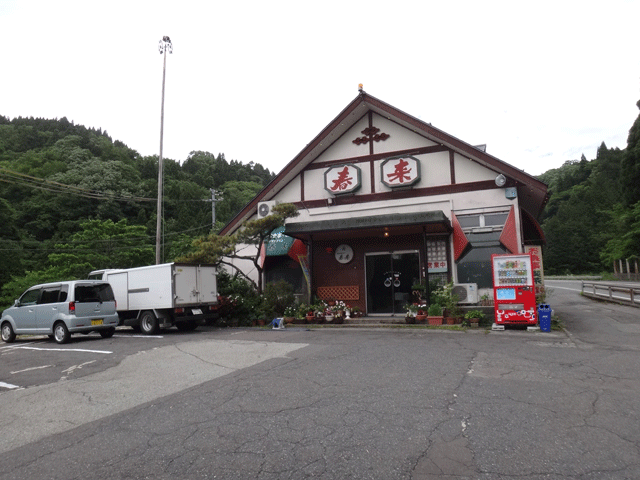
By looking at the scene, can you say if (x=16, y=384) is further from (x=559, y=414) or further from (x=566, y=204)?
(x=566, y=204)

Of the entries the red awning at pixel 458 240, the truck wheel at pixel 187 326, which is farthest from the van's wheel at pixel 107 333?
the red awning at pixel 458 240

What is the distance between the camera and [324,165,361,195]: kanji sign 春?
54.4 feet

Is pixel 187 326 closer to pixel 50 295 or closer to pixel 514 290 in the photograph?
pixel 50 295

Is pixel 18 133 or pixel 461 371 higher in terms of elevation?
pixel 18 133

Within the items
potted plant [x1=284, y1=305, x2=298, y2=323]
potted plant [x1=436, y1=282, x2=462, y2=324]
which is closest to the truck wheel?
potted plant [x1=284, y1=305, x2=298, y2=323]

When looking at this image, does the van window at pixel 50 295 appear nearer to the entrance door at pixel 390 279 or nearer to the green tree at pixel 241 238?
the green tree at pixel 241 238

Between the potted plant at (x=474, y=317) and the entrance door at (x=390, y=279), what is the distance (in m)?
2.85

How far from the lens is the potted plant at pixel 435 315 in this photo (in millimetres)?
12812

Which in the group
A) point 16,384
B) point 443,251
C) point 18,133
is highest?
point 18,133

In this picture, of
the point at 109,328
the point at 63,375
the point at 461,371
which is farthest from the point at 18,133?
the point at 461,371

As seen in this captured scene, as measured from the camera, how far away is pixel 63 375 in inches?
305

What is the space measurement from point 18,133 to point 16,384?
6308cm

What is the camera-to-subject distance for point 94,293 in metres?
12.7

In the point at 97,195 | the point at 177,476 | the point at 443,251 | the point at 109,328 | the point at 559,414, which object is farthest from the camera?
the point at 97,195
